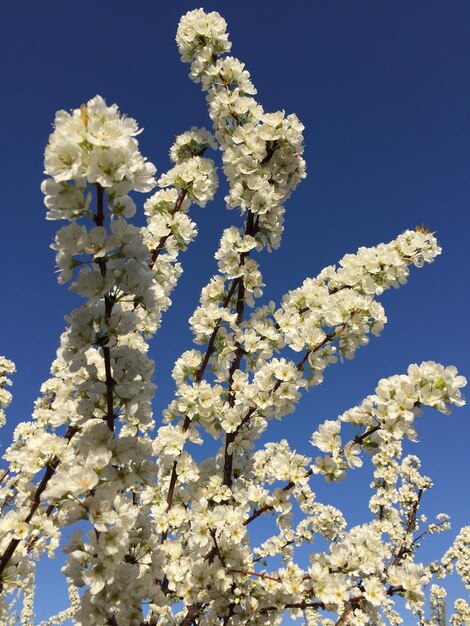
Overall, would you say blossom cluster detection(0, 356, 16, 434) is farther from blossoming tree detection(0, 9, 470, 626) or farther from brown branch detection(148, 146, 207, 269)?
brown branch detection(148, 146, 207, 269)

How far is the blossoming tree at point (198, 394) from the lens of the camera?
2.68m

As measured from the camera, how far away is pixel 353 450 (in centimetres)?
425

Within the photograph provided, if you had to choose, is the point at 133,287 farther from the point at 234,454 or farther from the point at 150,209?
the point at 234,454

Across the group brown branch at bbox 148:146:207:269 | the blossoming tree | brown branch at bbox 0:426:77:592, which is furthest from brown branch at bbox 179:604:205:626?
brown branch at bbox 148:146:207:269

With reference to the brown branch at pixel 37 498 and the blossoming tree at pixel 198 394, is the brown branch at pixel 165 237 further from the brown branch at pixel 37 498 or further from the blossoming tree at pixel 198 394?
the brown branch at pixel 37 498

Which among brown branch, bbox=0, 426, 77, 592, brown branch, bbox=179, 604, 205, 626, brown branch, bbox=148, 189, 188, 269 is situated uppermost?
brown branch, bbox=148, 189, 188, 269

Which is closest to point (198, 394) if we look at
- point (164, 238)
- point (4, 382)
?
point (164, 238)

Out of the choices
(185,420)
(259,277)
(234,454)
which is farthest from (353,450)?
(259,277)

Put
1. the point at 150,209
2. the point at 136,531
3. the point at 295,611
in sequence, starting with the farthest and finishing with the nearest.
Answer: the point at 150,209, the point at 295,611, the point at 136,531

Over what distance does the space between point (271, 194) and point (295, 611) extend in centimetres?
444

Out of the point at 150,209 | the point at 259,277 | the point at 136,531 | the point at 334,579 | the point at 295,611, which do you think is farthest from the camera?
the point at 259,277

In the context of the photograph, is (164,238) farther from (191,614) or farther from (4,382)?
(4,382)

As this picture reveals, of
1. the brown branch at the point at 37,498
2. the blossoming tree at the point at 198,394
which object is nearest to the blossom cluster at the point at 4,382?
the blossoming tree at the point at 198,394

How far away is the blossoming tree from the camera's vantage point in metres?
2.68
